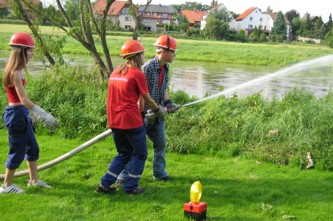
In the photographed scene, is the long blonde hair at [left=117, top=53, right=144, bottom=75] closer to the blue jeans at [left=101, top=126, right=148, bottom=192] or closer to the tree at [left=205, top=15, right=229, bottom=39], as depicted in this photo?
the blue jeans at [left=101, top=126, right=148, bottom=192]

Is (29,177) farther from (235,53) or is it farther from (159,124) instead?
(235,53)

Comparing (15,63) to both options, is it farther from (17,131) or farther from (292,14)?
(292,14)

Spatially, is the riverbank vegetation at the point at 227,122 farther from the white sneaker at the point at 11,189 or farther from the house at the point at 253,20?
the house at the point at 253,20

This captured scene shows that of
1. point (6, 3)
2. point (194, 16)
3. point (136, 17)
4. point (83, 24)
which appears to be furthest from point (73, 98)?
point (194, 16)

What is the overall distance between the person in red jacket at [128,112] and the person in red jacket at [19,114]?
30.1 inches

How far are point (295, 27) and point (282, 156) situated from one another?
89634mm

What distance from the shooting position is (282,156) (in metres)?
6.88

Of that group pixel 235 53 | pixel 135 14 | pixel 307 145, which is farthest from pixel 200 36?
pixel 307 145

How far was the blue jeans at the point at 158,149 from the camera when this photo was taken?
18.6 feet

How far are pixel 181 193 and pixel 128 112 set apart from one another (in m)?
1.34

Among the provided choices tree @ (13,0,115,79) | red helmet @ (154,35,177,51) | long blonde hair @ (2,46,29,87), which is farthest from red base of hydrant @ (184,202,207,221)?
tree @ (13,0,115,79)

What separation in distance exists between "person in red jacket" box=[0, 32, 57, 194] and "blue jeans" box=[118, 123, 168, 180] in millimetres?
1301

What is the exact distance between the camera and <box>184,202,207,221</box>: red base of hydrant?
4469 millimetres

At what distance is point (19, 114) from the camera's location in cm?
488
